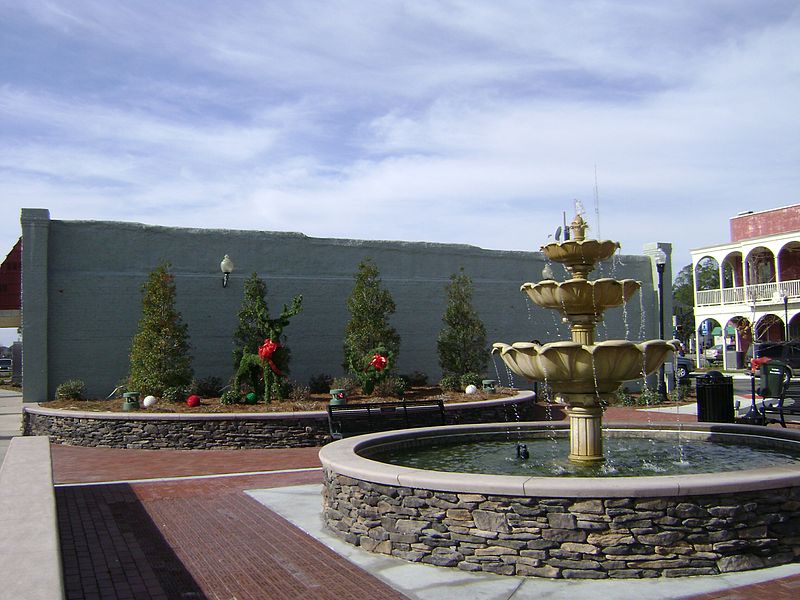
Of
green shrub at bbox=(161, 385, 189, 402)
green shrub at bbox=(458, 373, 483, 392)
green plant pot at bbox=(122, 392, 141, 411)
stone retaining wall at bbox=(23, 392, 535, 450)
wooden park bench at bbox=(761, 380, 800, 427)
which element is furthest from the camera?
green shrub at bbox=(458, 373, 483, 392)

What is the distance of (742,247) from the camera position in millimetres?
43781

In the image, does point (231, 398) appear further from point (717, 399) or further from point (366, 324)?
point (717, 399)

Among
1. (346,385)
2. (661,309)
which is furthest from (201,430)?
(661,309)

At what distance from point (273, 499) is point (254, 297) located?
1023cm

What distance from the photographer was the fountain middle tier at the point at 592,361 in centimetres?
820

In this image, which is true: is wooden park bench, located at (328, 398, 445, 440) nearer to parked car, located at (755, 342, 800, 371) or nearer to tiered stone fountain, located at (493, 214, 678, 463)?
tiered stone fountain, located at (493, 214, 678, 463)

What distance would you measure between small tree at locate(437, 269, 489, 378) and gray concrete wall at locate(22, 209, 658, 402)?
1.88 metres

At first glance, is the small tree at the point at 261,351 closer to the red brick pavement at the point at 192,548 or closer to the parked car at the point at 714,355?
the red brick pavement at the point at 192,548

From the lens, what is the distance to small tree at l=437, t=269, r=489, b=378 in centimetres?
2225

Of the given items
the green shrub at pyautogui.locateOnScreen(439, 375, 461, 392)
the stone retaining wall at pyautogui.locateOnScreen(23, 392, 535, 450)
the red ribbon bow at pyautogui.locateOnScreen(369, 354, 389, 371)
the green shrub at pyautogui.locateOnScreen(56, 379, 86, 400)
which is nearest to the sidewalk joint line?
the stone retaining wall at pyautogui.locateOnScreen(23, 392, 535, 450)

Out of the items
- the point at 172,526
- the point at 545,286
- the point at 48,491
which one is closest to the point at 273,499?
the point at 172,526

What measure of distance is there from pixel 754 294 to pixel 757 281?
3.42m

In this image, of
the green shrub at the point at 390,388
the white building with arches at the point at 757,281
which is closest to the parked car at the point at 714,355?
the white building with arches at the point at 757,281

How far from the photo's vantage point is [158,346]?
59.9ft
